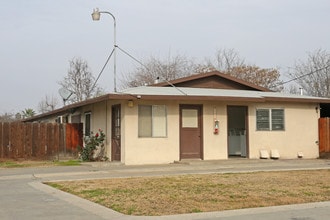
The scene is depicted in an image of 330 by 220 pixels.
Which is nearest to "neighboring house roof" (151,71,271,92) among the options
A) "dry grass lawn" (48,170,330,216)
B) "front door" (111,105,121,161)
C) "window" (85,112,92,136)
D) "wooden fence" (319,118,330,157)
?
"front door" (111,105,121,161)

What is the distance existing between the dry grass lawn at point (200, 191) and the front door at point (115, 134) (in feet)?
20.4

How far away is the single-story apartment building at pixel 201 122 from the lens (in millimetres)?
19906

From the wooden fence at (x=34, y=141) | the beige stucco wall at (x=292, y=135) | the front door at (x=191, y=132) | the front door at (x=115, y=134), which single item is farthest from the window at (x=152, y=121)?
the wooden fence at (x=34, y=141)

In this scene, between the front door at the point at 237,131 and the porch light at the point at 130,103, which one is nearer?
the porch light at the point at 130,103

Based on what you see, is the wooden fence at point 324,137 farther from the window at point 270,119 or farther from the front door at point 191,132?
the front door at point 191,132

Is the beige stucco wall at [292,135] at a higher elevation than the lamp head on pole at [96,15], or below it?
below

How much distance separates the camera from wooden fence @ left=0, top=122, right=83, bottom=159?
2259 centimetres

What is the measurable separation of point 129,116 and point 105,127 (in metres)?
2.45

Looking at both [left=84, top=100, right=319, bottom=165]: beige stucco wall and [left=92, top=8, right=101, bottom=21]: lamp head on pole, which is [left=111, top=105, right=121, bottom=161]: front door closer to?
[left=84, top=100, right=319, bottom=165]: beige stucco wall

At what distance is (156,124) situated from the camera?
20375mm

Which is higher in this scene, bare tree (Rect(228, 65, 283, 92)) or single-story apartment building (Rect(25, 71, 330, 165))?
bare tree (Rect(228, 65, 283, 92))

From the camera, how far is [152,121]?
66.7ft

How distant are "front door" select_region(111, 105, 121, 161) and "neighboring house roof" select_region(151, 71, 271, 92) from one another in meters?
3.05

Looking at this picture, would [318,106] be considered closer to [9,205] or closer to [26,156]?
[26,156]
